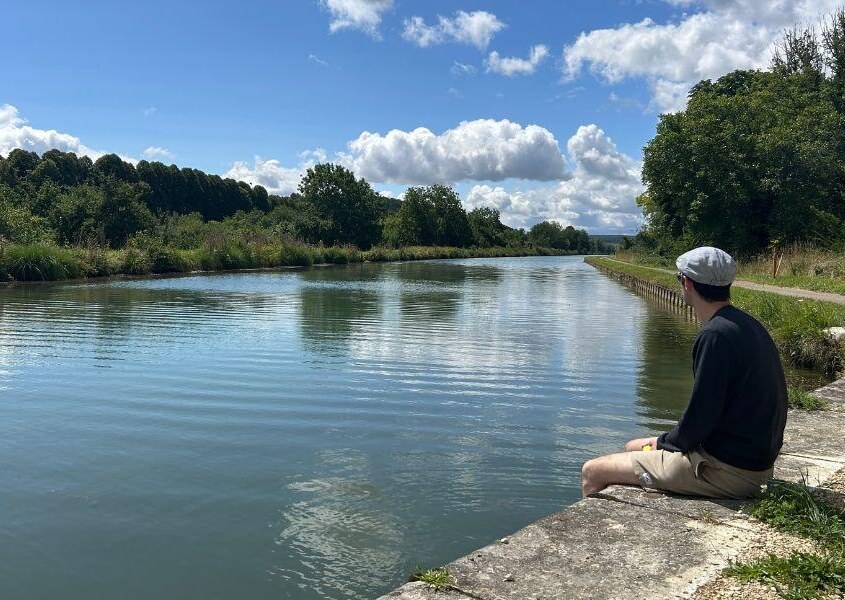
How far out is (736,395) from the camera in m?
3.53

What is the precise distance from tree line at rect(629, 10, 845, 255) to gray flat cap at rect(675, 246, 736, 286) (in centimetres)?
2410

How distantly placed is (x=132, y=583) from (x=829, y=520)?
394 cm

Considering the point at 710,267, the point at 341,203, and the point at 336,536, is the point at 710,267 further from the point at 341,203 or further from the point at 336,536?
the point at 341,203

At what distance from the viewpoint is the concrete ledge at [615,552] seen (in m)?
2.86

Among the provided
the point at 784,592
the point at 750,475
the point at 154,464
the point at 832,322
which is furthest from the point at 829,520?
the point at 832,322

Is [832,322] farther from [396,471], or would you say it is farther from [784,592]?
[784,592]

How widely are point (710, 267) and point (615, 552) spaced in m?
1.62

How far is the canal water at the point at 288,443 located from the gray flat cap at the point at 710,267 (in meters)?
2.34

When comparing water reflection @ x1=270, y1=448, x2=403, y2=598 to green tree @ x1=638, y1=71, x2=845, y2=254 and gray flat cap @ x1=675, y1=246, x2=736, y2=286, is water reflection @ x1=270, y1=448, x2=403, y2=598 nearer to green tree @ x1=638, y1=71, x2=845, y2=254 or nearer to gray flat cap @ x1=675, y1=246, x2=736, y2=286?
gray flat cap @ x1=675, y1=246, x2=736, y2=286

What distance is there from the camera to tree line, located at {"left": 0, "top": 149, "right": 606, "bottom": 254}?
126 ft

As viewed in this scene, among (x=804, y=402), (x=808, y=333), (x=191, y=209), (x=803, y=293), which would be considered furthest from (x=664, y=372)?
(x=191, y=209)

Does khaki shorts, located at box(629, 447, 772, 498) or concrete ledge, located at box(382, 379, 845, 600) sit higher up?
khaki shorts, located at box(629, 447, 772, 498)

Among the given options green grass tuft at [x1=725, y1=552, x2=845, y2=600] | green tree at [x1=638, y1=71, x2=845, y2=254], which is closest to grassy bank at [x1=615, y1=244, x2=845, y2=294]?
green tree at [x1=638, y1=71, x2=845, y2=254]

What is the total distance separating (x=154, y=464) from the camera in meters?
6.14
